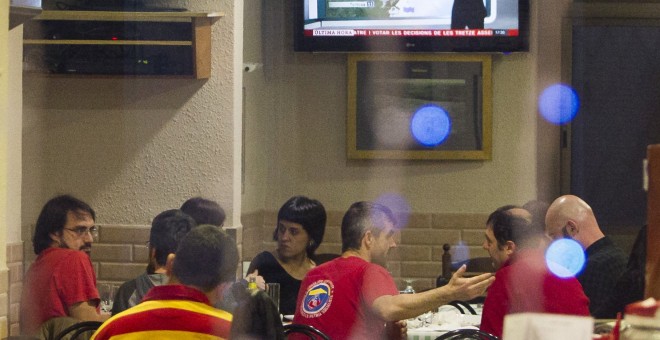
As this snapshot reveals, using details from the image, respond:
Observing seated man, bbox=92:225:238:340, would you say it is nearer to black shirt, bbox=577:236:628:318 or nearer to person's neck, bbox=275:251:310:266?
black shirt, bbox=577:236:628:318

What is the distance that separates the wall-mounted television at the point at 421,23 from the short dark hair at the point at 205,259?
244cm

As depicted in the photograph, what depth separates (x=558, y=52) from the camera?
487 centimetres

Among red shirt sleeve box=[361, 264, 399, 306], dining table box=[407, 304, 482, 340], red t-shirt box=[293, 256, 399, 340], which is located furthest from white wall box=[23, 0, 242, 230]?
red shirt sleeve box=[361, 264, 399, 306]

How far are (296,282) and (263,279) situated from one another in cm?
14

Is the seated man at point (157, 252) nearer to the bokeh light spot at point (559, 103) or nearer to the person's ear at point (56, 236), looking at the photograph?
the person's ear at point (56, 236)

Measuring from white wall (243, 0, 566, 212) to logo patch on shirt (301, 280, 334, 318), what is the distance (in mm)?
2198

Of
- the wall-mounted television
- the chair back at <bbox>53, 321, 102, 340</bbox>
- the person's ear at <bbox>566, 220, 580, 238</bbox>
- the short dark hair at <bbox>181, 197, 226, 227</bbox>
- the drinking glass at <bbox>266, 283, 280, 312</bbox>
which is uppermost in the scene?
the wall-mounted television

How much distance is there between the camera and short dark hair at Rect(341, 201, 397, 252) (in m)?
2.75

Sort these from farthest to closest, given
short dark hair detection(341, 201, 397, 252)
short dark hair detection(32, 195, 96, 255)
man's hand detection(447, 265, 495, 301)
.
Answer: short dark hair detection(32, 195, 96, 255)
short dark hair detection(341, 201, 397, 252)
man's hand detection(447, 265, 495, 301)

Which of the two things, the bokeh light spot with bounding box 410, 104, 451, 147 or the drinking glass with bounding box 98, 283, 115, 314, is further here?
the bokeh light spot with bounding box 410, 104, 451, 147

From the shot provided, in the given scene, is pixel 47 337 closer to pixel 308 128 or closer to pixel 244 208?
pixel 244 208

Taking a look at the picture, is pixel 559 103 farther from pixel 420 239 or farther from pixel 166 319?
pixel 166 319

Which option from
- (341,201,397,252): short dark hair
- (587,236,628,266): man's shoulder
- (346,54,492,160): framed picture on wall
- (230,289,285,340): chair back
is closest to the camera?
(230,289,285,340): chair back

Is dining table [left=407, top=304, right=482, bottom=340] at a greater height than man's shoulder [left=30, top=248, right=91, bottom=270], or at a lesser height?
lesser
